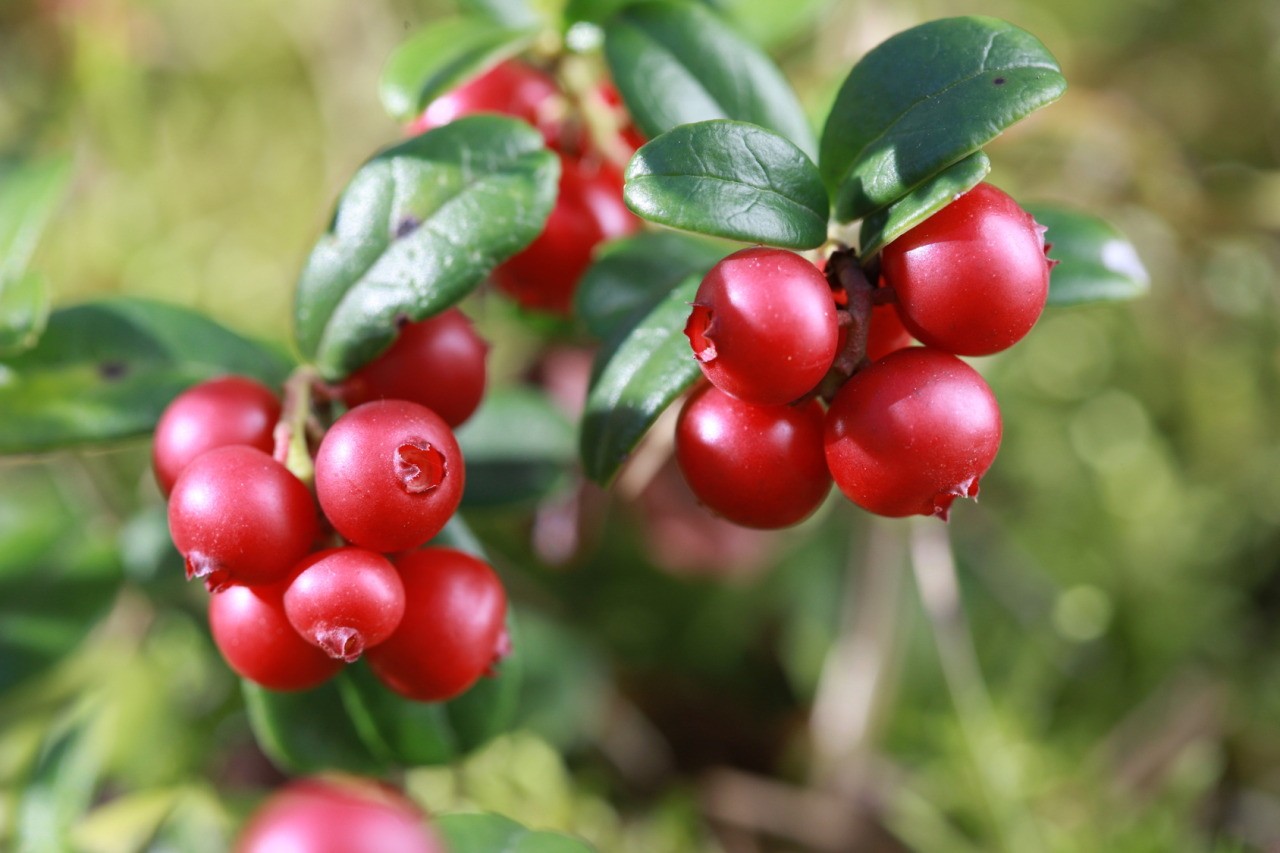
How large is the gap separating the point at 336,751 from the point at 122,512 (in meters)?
0.66

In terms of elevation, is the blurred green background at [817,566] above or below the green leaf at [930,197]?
below

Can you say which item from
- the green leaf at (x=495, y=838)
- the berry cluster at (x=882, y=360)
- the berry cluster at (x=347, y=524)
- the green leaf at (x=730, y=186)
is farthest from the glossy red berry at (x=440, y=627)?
the green leaf at (x=730, y=186)

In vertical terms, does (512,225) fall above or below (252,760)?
above

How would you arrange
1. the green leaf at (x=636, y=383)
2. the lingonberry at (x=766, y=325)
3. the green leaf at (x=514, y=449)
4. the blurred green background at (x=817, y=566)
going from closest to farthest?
the lingonberry at (x=766, y=325) < the green leaf at (x=636, y=383) < the green leaf at (x=514, y=449) < the blurred green background at (x=817, y=566)

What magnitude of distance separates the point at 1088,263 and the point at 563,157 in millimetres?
560

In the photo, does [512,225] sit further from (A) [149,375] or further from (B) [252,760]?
(B) [252,760]

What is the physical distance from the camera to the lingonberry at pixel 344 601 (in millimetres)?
736

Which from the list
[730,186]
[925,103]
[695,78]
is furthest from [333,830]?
[695,78]

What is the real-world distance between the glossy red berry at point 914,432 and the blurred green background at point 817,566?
2.01 feet

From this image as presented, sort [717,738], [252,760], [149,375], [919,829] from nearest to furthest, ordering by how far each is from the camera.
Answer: [149,375] → [919,829] → [252,760] → [717,738]

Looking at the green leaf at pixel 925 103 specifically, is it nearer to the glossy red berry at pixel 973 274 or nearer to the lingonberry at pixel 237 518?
the glossy red berry at pixel 973 274

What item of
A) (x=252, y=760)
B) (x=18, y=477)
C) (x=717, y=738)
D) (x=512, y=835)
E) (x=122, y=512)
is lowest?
(x=717, y=738)

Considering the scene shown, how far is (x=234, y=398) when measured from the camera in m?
0.89

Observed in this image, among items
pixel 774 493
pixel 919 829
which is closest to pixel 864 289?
pixel 774 493
